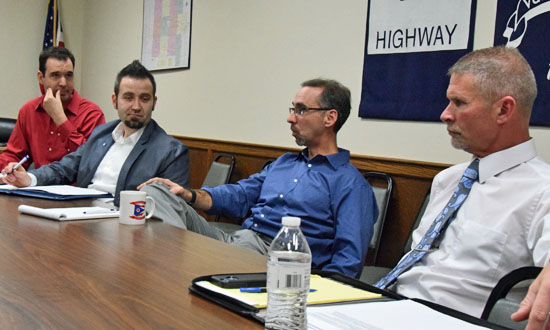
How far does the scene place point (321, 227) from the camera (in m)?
2.31

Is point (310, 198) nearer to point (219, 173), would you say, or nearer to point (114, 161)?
point (114, 161)

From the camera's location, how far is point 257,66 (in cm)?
406

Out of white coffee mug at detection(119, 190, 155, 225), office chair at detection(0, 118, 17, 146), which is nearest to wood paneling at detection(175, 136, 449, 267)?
white coffee mug at detection(119, 190, 155, 225)

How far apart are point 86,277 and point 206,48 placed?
3.61 meters

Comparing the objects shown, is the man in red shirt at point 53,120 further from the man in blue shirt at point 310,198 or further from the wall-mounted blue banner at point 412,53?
the wall-mounted blue banner at point 412,53

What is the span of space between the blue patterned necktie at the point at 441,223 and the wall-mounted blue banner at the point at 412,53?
1084 millimetres

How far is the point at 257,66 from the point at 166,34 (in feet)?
4.49

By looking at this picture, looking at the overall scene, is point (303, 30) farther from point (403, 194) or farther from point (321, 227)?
point (321, 227)

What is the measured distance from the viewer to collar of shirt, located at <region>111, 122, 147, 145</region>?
2.97 meters

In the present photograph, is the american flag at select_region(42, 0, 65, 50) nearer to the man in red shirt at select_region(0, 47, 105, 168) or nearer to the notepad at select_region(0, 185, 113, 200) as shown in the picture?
the man in red shirt at select_region(0, 47, 105, 168)

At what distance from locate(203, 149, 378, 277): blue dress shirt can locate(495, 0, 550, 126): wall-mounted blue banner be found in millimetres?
860

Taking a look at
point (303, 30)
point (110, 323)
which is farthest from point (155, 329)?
point (303, 30)

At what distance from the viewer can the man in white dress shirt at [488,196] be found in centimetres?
159

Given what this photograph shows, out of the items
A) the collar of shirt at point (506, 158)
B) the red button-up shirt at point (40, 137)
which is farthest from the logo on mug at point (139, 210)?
the red button-up shirt at point (40, 137)
